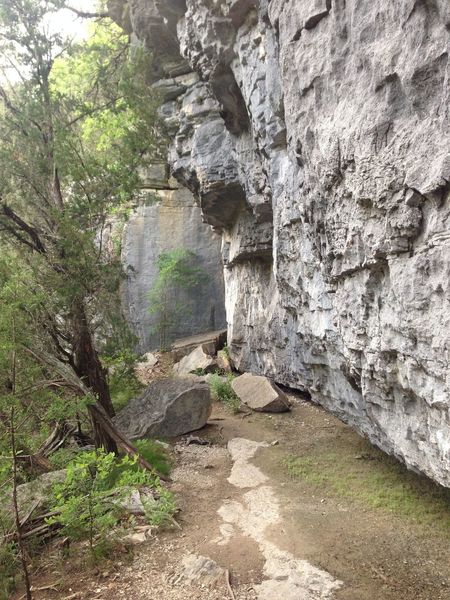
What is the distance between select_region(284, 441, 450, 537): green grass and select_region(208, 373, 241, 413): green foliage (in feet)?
13.5

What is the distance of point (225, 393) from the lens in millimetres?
14898

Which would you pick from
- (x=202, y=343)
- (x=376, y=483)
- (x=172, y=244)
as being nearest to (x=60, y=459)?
(x=376, y=483)

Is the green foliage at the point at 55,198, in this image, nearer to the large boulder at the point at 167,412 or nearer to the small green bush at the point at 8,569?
the large boulder at the point at 167,412

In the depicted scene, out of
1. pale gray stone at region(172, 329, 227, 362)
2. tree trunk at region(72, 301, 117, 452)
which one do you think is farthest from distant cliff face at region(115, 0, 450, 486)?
pale gray stone at region(172, 329, 227, 362)

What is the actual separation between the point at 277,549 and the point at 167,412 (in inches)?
224

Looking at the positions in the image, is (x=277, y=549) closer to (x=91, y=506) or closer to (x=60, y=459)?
(x=91, y=506)

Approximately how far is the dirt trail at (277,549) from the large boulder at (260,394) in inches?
149

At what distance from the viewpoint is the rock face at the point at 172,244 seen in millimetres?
22969

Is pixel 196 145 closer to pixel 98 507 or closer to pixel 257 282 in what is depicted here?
pixel 257 282

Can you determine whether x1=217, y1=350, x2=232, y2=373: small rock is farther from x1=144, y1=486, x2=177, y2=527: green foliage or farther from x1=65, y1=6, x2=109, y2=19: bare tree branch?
x1=65, y1=6, x2=109, y2=19: bare tree branch

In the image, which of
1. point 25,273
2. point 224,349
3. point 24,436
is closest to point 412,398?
point 24,436

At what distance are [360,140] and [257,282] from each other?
11.1 m

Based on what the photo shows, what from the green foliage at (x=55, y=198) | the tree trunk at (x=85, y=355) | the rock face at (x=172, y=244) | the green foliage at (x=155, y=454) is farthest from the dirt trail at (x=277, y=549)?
the rock face at (x=172, y=244)

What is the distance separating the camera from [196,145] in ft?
52.0
